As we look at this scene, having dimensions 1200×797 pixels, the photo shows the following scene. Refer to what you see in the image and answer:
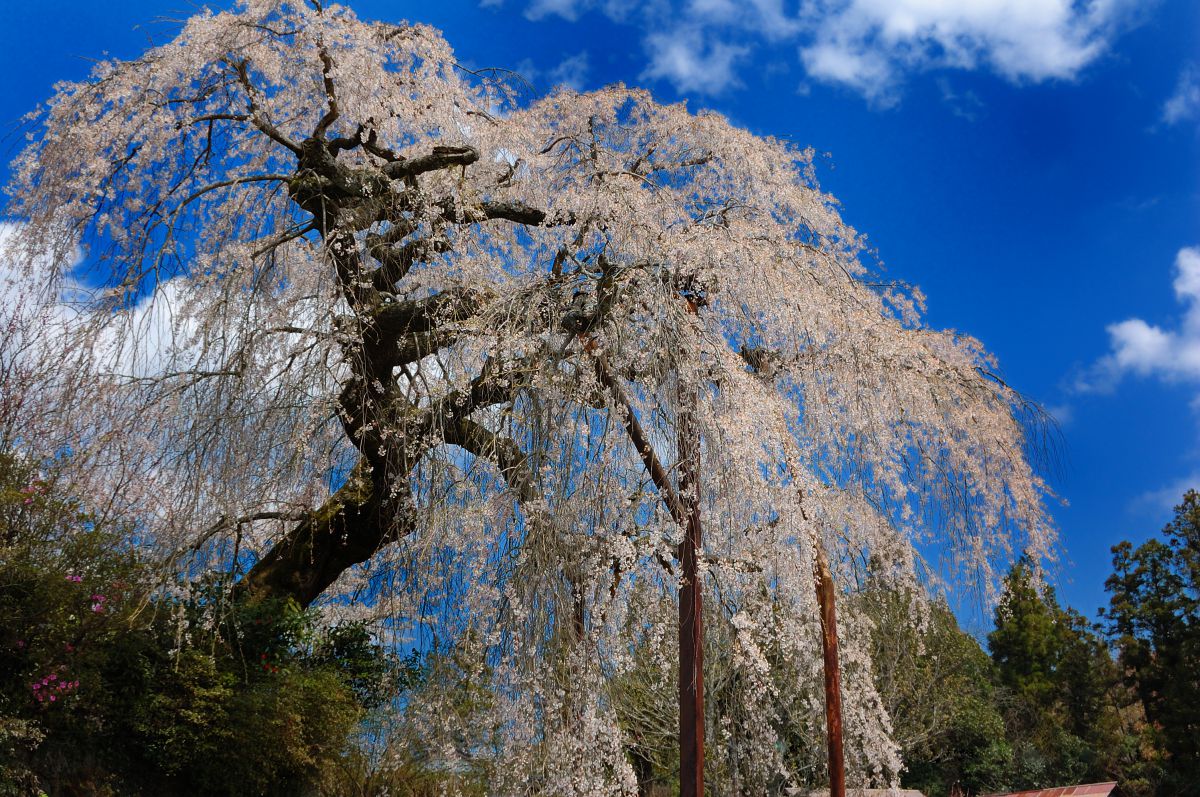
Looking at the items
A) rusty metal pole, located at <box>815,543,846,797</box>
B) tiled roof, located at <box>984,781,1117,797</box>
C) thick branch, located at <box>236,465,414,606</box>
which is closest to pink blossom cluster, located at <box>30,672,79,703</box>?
thick branch, located at <box>236,465,414,606</box>

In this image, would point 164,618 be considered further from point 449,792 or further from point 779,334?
point 779,334

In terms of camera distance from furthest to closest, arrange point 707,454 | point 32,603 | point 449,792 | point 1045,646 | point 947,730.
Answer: point 1045,646, point 947,730, point 449,792, point 32,603, point 707,454

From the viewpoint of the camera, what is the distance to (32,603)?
251 inches

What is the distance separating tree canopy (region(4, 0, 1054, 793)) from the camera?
15.2 feet

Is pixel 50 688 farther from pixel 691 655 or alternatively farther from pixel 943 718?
pixel 943 718

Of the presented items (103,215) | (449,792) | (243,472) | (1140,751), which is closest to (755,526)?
(243,472)

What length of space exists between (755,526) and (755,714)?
2488 millimetres

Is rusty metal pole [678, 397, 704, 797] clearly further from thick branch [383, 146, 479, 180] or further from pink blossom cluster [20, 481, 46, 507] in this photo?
pink blossom cluster [20, 481, 46, 507]

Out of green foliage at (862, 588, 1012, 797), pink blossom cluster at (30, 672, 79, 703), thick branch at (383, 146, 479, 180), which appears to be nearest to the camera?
pink blossom cluster at (30, 672, 79, 703)

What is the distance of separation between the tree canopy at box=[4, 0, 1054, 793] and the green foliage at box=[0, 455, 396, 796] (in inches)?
17.8

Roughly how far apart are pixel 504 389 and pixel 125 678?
3899 mm

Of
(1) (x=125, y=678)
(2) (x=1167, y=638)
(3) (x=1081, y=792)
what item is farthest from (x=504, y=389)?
(2) (x=1167, y=638)

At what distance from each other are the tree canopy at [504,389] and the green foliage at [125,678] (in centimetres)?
45

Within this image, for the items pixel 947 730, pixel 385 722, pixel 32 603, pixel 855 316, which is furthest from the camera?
pixel 947 730
